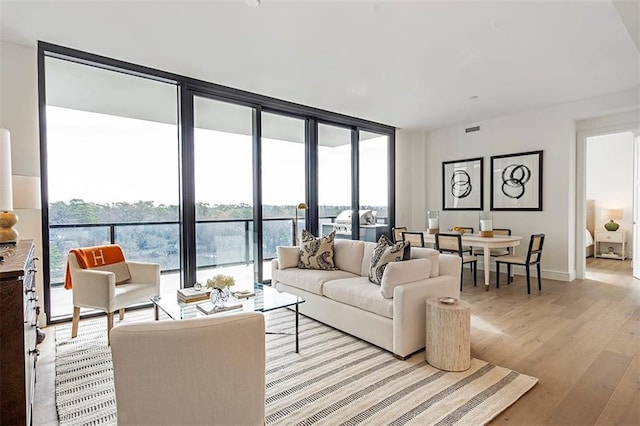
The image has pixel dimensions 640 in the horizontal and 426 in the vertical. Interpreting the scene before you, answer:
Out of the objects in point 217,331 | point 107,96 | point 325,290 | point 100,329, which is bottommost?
point 100,329

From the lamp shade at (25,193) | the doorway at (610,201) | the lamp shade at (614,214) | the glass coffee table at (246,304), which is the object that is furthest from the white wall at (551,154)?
the lamp shade at (25,193)

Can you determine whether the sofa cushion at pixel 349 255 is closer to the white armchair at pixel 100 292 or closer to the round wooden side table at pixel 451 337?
the round wooden side table at pixel 451 337

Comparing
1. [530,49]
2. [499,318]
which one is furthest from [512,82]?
[499,318]

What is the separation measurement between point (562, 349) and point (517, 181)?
378 cm

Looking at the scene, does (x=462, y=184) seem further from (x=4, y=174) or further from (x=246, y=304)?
(x=4, y=174)

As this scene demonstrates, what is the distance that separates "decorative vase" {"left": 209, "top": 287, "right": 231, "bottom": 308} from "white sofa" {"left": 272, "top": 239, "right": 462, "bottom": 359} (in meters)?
1.04

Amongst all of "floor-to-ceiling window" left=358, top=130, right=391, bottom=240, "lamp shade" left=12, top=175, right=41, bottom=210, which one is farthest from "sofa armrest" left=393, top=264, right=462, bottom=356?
"floor-to-ceiling window" left=358, top=130, right=391, bottom=240

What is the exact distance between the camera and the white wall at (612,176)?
23.8 feet

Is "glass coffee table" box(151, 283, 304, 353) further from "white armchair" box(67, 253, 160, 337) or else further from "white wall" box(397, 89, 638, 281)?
"white wall" box(397, 89, 638, 281)

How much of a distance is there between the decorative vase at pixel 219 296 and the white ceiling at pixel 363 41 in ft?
7.46

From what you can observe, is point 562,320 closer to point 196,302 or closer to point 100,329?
point 196,302

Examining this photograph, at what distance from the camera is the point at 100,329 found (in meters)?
3.44

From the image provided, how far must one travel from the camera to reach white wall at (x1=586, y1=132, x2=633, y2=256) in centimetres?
726

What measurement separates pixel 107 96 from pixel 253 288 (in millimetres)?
3467
